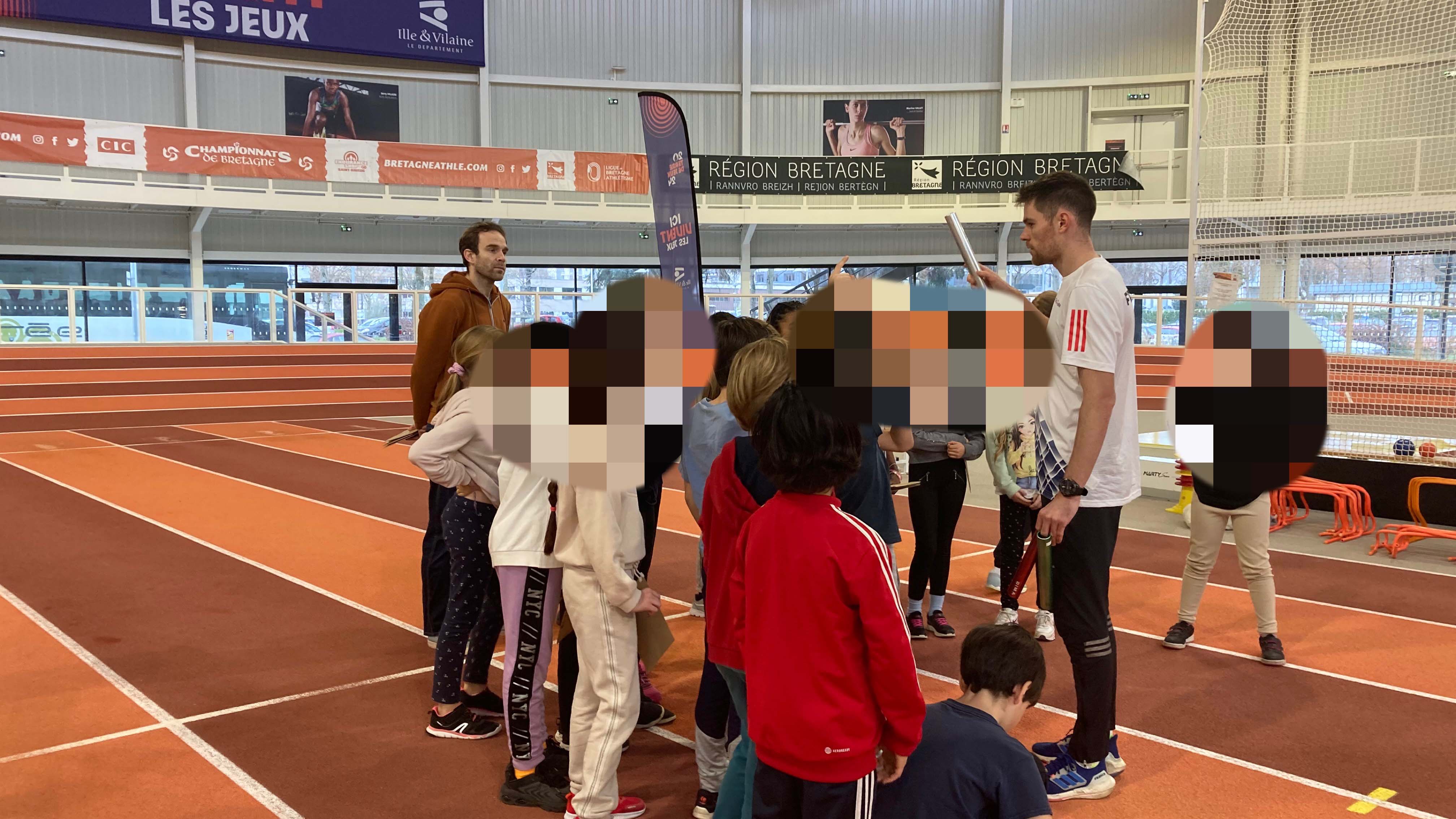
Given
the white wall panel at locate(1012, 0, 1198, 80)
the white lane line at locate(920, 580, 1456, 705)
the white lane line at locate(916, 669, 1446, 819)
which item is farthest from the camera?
the white wall panel at locate(1012, 0, 1198, 80)

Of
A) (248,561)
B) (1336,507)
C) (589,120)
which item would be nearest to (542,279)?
(589,120)

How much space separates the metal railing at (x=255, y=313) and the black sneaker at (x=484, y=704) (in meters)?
14.3

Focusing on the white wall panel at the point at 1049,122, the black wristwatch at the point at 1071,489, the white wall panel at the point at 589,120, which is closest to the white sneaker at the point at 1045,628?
the black wristwatch at the point at 1071,489

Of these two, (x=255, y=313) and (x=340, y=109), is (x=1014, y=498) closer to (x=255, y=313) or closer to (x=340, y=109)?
(x=255, y=313)

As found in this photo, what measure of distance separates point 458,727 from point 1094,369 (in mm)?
2601

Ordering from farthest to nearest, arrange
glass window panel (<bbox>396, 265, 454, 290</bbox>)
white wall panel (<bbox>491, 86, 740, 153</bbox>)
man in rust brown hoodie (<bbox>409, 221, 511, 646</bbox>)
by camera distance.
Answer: white wall panel (<bbox>491, 86, 740, 153</bbox>) → glass window panel (<bbox>396, 265, 454, 290</bbox>) → man in rust brown hoodie (<bbox>409, 221, 511, 646</bbox>)

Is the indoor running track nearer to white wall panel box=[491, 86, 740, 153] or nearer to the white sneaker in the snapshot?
the white sneaker

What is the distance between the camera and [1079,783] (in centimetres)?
313

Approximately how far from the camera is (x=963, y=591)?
581 centimetres

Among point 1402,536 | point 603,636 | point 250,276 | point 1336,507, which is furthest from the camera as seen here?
point 250,276

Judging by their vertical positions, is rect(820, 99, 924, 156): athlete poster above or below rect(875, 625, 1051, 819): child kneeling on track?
above

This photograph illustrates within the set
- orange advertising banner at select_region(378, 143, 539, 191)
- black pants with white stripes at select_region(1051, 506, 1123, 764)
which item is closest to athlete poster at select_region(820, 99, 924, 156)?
orange advertising banner at select_region(378, 143, 539, 191)

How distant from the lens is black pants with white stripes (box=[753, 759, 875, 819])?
6.81 feet

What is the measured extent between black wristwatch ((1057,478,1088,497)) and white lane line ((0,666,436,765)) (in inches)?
93.9
